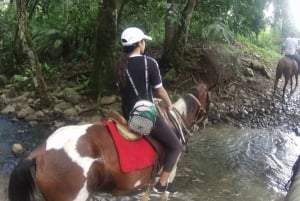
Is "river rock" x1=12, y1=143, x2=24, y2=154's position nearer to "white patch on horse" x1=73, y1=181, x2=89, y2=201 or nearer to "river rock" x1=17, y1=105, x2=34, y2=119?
"river rock" x1=17, y1=105, x2=34, y2=119

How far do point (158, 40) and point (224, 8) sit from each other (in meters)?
3.24

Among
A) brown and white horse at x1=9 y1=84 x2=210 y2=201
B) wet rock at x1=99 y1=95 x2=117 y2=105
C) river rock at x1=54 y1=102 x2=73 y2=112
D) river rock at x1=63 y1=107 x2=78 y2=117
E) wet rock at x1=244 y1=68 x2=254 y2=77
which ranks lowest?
river rock at x1=63 y1=107 x2=78 y2=117

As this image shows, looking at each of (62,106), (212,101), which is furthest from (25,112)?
(212,101)

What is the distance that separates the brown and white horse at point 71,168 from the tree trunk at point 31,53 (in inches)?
215

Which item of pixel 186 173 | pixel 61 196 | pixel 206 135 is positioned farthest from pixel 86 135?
pixel 206 135

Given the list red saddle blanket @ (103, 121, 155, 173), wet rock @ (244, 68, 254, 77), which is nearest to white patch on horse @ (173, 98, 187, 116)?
red saddle blanket @ (103, 121, 155, 173)

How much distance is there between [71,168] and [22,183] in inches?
18.7

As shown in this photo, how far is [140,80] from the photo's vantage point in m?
4.33

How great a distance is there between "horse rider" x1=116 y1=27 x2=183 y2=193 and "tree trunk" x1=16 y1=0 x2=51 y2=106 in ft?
17.2

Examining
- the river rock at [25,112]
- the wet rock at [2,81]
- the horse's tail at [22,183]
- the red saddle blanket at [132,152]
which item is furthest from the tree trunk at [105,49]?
the horse's tail at [22,183]

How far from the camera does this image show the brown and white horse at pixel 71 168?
12.6 ft

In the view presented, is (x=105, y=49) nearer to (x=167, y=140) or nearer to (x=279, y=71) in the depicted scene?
(x=167, y=140)

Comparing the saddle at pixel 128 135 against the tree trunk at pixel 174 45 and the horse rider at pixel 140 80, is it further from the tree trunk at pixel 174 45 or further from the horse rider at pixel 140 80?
the tree trunk at pixel 174 45

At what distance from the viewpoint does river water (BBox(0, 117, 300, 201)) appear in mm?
6504
